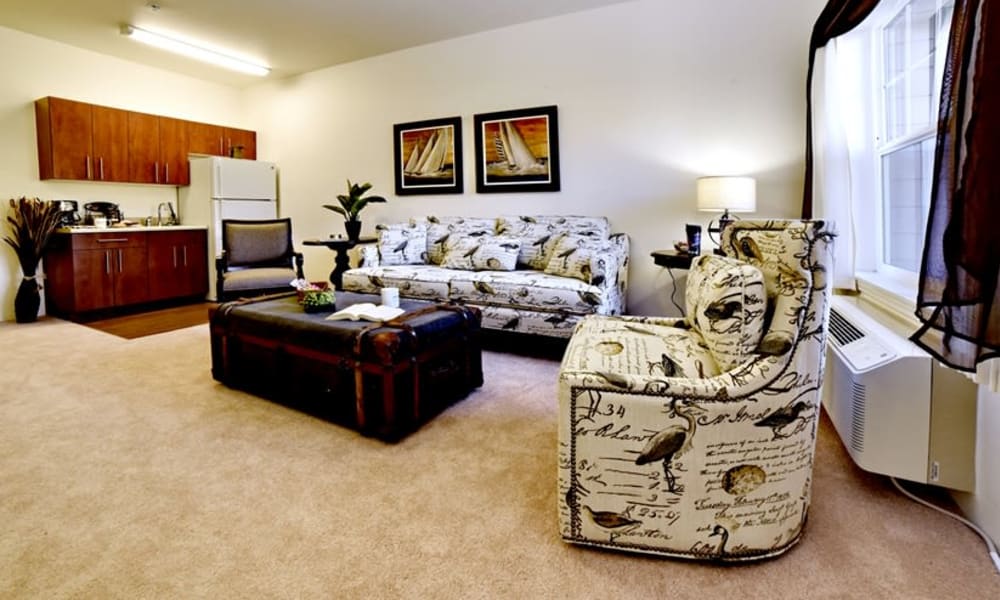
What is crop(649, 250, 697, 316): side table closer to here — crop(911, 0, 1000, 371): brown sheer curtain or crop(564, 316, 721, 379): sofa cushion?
crop(564, 316, 721, 379): sofa cushion

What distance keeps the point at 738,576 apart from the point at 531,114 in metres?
3.86

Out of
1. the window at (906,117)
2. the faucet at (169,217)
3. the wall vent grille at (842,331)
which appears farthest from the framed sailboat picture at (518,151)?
the faucet at (169,217)

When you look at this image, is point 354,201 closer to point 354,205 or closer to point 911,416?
point 354,205

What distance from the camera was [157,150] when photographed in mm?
5336

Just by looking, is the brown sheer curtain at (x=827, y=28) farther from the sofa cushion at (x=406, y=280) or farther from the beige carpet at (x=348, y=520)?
the sofa cushion at (x=406, y=280)

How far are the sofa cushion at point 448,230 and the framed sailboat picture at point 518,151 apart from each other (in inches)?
15.5

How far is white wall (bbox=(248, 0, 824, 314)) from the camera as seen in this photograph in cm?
364

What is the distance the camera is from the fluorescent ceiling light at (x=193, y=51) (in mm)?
4445

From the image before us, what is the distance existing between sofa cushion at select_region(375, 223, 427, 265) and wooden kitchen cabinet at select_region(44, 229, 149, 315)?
8.50 ft

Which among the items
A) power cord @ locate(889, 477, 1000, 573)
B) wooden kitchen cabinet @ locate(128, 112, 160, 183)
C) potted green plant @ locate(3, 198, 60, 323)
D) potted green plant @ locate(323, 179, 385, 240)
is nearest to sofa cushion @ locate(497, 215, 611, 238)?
potted green plant @ locate(323, 179, 385, 240)

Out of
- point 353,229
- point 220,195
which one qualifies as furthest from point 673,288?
point 220,195

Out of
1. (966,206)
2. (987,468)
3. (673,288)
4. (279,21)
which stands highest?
(279,21)

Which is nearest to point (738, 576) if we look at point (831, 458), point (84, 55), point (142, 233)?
point (831, 458)

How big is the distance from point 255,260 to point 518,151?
2.58 m
